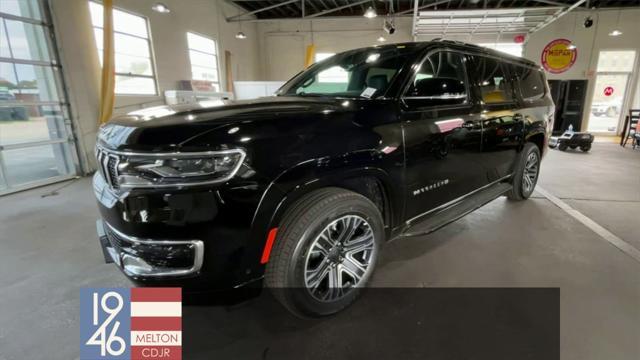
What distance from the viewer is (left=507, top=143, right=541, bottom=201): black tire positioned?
3135mm

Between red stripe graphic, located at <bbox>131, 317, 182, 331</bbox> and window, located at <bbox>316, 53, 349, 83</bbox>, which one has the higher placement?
window, located at <bbox>316, 53, 349, 83</bbox>

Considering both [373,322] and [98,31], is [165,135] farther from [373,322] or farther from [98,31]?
[98,31]

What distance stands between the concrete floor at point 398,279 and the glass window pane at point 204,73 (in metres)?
6.07

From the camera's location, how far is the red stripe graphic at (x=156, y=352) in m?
1.37

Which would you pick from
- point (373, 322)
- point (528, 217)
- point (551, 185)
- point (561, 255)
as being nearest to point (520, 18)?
point (551, 185)

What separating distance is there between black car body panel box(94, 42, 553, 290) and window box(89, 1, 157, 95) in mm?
5859

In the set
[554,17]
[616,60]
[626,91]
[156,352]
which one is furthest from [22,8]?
[626,91]

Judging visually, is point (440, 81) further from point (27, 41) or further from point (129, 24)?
point (129, 24)

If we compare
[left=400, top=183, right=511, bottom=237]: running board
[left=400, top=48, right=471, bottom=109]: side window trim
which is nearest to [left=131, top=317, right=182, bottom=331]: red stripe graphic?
[left=400, top=183, right=511, bottom=237]: running board

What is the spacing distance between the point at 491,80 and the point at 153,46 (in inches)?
287

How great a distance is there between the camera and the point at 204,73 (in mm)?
9203

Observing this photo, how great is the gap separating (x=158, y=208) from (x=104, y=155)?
0.47m

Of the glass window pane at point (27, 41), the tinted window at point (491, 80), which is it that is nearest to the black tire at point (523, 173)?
the tinted window at point (491, 80)

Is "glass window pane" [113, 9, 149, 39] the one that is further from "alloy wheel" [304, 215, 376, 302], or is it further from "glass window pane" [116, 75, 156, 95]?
"alloy wheel" [304, 215, 376, 302]
